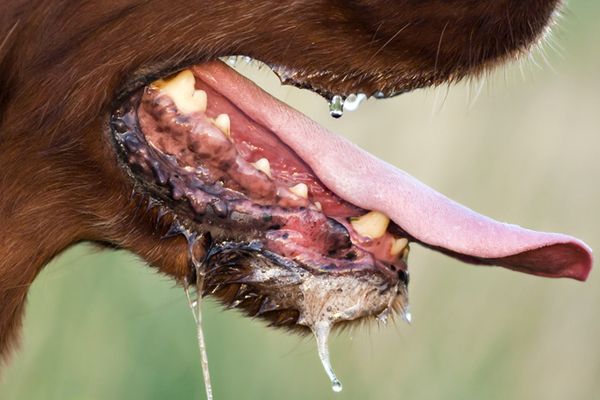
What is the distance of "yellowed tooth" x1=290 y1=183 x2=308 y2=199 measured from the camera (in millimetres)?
2301

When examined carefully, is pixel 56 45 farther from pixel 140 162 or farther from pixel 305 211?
pixel 305 211

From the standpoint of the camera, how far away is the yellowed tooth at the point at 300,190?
7.55 feet

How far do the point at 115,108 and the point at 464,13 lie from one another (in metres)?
0.57

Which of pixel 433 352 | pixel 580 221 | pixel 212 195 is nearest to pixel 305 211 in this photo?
pixel 212 195

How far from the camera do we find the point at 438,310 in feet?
14.0

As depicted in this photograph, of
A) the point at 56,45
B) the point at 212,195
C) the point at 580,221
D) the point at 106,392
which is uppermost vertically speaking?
the point at 56,45

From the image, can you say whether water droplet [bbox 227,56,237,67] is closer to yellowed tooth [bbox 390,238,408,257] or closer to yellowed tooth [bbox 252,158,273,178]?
yellowed tooth [bbox 252,158,273,178]

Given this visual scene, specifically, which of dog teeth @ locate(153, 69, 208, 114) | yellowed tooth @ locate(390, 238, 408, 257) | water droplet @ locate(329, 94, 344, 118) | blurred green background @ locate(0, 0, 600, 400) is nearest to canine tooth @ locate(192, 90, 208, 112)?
→ dog teeth @ locate(153, 69, 208, 114)

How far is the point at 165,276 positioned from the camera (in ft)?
7.57

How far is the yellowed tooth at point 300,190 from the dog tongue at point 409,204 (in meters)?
0.05

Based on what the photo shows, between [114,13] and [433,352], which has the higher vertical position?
[114,13]

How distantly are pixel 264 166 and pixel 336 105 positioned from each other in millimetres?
163

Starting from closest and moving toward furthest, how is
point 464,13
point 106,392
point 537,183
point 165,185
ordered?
point 464,13
point 165,185
point 106,392
point 537,183

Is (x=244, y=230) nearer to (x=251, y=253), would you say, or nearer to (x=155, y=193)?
(x=251, y=253)
